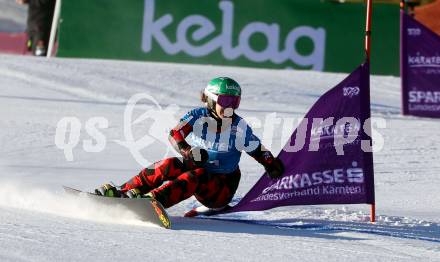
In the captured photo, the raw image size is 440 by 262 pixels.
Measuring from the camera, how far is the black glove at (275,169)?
675 cm

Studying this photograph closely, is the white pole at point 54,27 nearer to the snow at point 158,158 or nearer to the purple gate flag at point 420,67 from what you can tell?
the snow at point 158,158

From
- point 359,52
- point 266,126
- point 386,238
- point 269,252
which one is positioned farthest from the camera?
point 359,52

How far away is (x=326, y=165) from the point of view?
22.4 ft

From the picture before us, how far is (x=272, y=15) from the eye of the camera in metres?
15.9

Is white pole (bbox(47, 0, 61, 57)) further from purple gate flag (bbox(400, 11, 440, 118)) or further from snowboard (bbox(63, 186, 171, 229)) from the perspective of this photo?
snowboard (bbox(63, 186, 171, 229))

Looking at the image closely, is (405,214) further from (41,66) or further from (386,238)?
(41,66)

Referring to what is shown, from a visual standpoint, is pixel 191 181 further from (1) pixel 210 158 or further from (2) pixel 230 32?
(2) pixel 230 32

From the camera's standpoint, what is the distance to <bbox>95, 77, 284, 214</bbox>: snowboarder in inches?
260

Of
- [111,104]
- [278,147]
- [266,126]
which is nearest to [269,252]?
[278,147]

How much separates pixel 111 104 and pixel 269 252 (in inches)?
339

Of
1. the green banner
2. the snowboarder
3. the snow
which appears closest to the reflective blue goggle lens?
the snowboarder

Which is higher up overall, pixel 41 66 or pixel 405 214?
pixel 41 66

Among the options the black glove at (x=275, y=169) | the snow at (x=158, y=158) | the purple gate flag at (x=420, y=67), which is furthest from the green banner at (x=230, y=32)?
the black glove at (x=275, y=169)

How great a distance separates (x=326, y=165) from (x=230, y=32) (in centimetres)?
921
